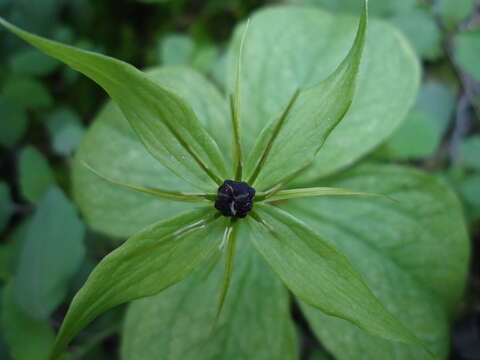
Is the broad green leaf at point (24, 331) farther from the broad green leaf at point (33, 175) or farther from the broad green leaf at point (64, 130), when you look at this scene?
the broad green leaf at point (64, 130)

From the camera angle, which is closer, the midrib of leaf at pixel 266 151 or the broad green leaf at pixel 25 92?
the midrib of leaf at pixel 266 151

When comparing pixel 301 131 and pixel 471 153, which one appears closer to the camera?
pixel 301 131

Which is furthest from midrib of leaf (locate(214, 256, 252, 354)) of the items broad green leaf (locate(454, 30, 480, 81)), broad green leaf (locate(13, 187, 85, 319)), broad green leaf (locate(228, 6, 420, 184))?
broad green leaf (locate(454, 30, 480, 81))

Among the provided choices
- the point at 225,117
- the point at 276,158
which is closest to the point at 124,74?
the point at 276,158

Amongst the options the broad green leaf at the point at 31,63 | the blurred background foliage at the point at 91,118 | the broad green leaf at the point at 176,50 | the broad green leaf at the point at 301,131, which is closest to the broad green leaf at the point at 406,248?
the blurred background foliage at the point at 91,118

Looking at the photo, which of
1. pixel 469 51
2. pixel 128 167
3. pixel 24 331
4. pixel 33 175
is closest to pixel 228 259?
pixel 128 167

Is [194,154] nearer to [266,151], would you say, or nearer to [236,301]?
[266,151]

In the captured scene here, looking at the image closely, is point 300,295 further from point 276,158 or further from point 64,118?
point 64,118

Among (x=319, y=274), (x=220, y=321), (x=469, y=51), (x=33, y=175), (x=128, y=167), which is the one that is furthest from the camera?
(x=469, y=51)
